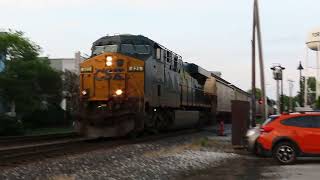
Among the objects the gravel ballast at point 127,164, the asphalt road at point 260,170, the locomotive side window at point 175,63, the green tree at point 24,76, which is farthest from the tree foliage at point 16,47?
the asphalt road at point 260,170

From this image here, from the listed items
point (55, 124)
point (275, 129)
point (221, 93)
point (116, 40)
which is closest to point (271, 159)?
point (275, 129)

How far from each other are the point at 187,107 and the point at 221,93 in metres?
13.9

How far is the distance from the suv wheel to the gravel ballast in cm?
179

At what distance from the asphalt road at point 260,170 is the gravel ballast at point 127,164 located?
19.2 inches

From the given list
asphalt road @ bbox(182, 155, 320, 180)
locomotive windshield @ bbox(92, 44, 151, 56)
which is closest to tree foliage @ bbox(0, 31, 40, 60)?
locomotive windshield @ bbox(92, 44, 151, 56)

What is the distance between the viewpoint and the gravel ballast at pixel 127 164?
1262 cm

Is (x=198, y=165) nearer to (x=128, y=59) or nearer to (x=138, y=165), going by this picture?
(x=138, y=165)

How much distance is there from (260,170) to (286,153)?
204 centimetres

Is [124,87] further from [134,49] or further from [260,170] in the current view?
[260,170]

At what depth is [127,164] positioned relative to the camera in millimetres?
14656

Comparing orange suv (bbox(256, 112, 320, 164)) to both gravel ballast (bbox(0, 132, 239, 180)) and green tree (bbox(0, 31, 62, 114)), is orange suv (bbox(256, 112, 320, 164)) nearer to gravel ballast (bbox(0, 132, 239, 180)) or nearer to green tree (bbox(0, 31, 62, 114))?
gravel ballast (bbox(0, 132, 239, 180))

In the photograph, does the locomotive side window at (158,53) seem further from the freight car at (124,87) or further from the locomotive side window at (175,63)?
the locomotive side window at (175,63)

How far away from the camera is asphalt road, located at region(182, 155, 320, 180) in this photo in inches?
523

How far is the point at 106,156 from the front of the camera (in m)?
16.4
